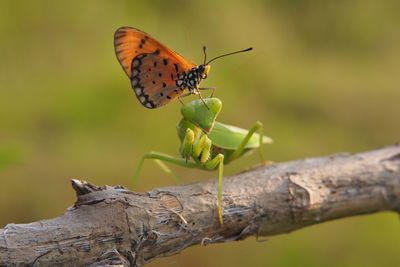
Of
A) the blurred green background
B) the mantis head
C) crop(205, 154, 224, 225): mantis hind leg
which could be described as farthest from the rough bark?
the blurred green background

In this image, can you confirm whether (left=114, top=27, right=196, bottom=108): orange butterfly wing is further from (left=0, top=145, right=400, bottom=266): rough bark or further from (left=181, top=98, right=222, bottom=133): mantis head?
(left=0, top=145, right=400, bottom=266): rough bark

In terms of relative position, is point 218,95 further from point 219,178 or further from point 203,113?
point 219,178

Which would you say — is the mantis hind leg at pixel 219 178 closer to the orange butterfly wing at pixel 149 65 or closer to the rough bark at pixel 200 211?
the rough bark at pixel 200 211

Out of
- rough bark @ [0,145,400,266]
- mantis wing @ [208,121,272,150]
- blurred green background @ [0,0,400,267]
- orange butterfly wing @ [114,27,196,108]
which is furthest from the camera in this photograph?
blurred green background @ [0,0,400,267]

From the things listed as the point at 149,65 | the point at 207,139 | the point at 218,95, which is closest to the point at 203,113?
the point at 207,139

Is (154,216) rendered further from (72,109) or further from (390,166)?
(72,109)

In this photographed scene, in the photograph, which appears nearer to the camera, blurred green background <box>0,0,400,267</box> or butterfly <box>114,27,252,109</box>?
butterfly <box>114,27,252,109</box>

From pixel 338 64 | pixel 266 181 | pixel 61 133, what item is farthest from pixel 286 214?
pixel 338 64

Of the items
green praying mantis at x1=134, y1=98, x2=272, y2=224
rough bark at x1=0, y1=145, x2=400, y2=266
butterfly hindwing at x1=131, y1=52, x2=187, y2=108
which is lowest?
rough bark at x1=0, y1=145, x2=400, y2=266

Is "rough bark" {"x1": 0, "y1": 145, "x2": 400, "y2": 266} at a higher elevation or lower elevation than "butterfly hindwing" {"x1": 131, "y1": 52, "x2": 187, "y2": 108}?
lower
